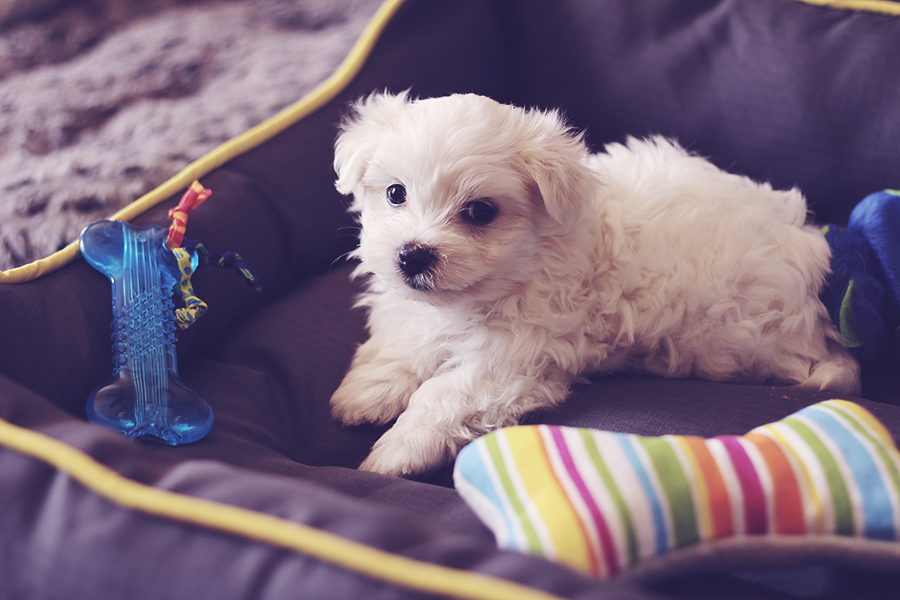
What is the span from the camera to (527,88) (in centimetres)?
219

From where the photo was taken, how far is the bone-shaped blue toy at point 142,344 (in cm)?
126

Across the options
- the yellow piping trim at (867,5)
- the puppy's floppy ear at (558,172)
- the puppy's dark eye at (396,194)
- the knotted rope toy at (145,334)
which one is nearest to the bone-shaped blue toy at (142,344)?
the knotted rope toy at (145,334)

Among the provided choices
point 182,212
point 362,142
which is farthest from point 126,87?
point 362,142

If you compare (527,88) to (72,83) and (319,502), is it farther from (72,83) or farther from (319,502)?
(319,502)

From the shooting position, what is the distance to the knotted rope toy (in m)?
1.26

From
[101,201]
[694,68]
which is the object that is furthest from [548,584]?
[694,68]

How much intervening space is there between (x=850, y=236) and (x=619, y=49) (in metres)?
0.88

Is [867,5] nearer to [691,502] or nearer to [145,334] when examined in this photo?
[691,502]

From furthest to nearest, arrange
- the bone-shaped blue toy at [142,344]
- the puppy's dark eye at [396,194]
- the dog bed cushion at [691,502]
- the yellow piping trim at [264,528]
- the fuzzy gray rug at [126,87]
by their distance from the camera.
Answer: the fuzzy gray rug at [126,87] → the puppy's dark eye at [396,194] → the bone-shaped blue toy at [142,344] → the dog bed cushion at [691,502] → the yellow piping trim at [264,528]

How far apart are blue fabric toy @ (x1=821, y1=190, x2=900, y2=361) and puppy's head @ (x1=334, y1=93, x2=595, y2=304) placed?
641 mm

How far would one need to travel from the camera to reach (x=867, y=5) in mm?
1780

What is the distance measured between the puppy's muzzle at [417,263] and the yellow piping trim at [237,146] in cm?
69

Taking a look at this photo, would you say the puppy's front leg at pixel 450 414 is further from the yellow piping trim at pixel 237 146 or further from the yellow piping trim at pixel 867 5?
the yellow piping trim at pixel 867 5

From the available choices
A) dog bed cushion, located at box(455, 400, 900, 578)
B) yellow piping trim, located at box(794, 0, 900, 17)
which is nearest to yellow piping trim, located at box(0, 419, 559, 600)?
dog bed cushion, located at box(455, 400, 900, 578)
